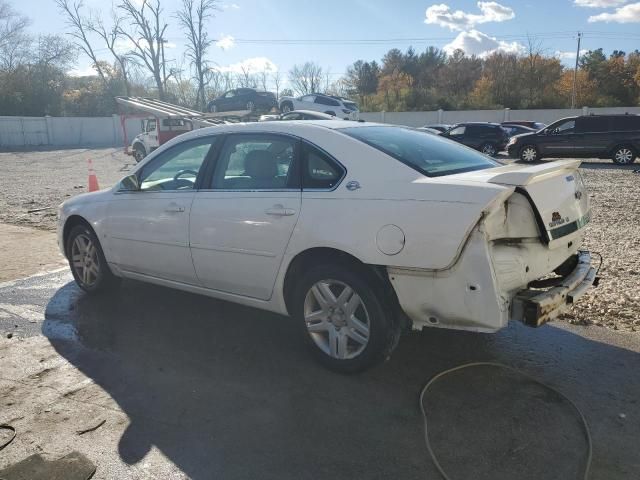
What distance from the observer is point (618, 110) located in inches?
1455

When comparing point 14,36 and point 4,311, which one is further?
point 14,36

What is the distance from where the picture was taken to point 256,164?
13.2 ft

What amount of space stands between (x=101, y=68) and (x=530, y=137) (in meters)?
48.7

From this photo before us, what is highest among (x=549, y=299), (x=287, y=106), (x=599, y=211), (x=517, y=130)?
(x=287, y=106)

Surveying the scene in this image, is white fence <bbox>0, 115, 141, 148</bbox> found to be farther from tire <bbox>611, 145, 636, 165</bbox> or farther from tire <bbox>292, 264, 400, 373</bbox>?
tire <bbox>292, 264, 400, 373</bbox>

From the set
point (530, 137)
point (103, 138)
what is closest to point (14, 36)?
point (103, 138)

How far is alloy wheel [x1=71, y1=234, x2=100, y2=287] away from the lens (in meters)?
5.30

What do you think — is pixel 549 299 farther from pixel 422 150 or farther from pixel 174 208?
pixel 174 208

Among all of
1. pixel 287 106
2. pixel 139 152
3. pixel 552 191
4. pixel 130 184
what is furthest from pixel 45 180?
pixel 552 191

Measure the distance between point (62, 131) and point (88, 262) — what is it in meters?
38.0

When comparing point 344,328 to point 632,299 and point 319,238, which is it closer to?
point 319,238

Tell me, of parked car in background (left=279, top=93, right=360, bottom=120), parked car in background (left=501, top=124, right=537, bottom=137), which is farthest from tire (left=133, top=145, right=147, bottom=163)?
parked car in background (left=501, top=124, right=537, bottom=137)

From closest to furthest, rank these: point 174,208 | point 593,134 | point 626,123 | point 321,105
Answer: point 174,208
point 626,123
point 593,134
point 321,105

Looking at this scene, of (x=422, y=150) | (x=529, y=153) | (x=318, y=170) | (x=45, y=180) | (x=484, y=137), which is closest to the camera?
(x=318, y=170)
